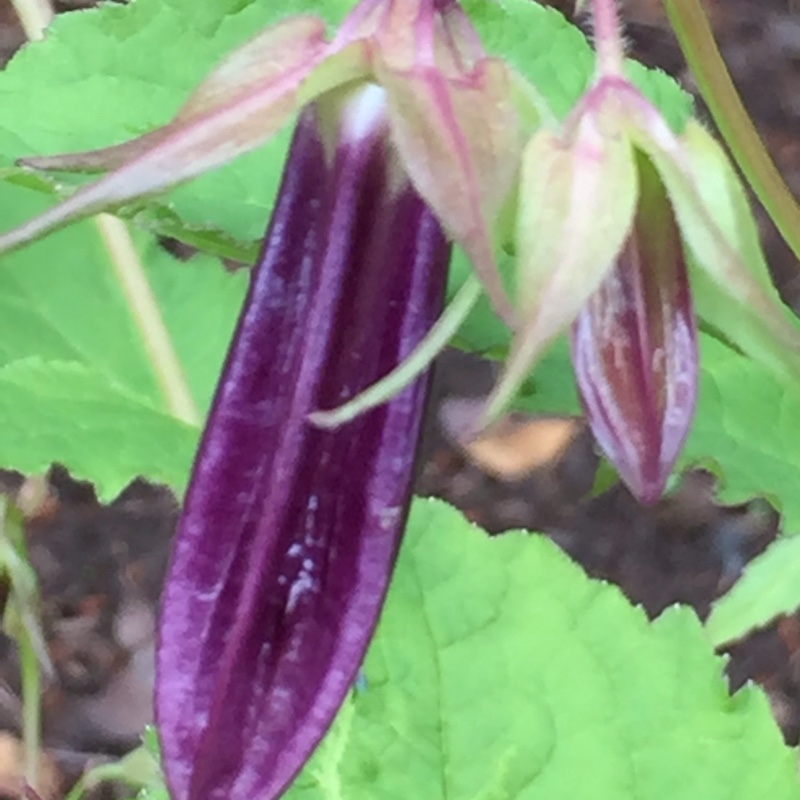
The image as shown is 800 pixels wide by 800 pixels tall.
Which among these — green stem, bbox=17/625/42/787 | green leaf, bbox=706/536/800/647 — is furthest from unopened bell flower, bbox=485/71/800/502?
green stem, bbox=17/625/42/787

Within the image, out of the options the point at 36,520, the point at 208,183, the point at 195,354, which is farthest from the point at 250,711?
the point at 36,520

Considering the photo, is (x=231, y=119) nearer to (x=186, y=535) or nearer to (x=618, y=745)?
(x=186, y=535)

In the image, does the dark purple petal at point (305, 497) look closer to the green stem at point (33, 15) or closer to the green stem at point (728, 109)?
the green stem at point (728, 109)

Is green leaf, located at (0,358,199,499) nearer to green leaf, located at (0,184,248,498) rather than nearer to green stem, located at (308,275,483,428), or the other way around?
green leaf, located at (0,184,248,498)

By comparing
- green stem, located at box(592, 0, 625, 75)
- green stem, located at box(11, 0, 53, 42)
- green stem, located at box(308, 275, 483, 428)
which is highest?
green stem, located at box(11, 0, 53, 42)

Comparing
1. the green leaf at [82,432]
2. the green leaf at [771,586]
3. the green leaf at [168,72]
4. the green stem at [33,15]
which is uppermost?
the green stem at [33,15]

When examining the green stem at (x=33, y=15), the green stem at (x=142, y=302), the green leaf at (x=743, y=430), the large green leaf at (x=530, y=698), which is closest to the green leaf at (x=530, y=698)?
the large green leaf at (x=530, y=698)
